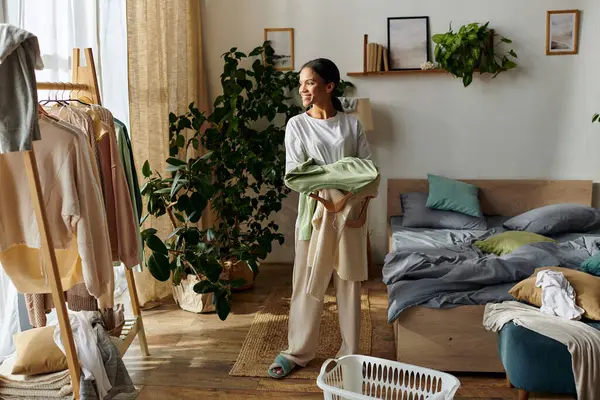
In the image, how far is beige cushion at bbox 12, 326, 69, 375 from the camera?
2435mm

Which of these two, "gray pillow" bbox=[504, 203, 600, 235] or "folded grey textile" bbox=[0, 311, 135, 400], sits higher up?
"gray pillow" bbox=[504, 203, 600, 235]

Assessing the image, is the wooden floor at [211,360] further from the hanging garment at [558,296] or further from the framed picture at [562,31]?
the framed picture at [562,31]

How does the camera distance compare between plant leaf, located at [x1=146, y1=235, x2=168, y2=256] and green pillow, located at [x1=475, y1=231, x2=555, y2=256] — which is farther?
green pillow, located at [x1=475, y1=231, x2=555, y2=256]

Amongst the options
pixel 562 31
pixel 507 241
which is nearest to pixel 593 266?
pixel 507 241

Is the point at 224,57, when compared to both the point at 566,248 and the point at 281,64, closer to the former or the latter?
the point at 281,64

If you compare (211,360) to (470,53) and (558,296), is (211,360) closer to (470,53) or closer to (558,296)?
(558,296)

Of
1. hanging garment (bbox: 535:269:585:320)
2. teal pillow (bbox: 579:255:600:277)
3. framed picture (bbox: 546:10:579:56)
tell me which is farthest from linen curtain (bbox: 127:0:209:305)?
framed picture (bbox: 546:10:579:56)

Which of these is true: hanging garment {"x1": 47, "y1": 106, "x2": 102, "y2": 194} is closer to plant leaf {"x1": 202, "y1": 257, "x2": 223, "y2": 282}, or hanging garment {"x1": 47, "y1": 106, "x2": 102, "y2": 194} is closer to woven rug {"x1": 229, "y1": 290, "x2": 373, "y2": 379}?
plant leaf {"x1": 202, "y1": 257, "x2": 223, "y2": 282}

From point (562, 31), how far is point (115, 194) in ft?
11.7

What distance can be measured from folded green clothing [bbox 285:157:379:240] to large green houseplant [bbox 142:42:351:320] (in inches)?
32.9

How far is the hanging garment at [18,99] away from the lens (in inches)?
78.5

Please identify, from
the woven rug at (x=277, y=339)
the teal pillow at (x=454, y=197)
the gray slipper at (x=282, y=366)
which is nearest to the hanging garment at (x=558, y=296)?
the woven rug at (x=277, y=339)

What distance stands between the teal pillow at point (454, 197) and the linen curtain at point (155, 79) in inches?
76.0

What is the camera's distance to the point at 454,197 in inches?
175
